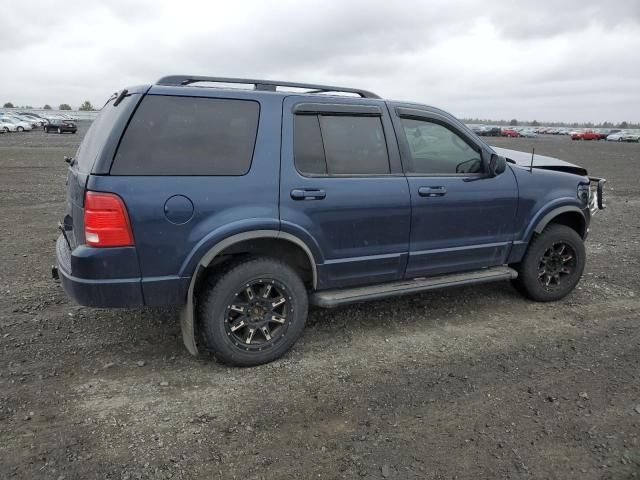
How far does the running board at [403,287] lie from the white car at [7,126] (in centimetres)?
4603

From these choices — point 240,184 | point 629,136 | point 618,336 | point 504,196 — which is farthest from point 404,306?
point 629,136

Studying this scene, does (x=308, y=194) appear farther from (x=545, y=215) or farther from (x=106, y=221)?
(x=545, y=215)

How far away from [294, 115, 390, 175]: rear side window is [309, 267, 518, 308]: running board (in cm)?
95

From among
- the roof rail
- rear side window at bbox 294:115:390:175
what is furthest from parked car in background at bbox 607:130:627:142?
rear side window at bbox 294:115:390:175

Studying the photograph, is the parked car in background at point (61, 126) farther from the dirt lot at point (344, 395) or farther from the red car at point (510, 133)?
the red car at point (510, 133)

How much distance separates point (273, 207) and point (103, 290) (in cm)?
125

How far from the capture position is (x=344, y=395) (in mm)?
3277

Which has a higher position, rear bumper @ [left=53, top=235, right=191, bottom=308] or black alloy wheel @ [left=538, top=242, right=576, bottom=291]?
rear bumper @ [left=53, top=235, right=191, bottom=308]

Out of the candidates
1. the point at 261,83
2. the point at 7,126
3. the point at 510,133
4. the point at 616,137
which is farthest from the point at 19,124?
the point at 616,137

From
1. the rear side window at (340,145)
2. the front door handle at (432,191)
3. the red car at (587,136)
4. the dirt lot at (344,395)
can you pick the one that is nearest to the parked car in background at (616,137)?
the red car at (587,136)

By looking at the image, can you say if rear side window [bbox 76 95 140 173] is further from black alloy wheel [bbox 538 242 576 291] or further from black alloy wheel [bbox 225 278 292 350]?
black alloy wheel [bbox 538 242 576 291]

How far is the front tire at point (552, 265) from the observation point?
4797mm

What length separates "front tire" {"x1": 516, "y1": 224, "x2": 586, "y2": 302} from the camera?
480 centimetres

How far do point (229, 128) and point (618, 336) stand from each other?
12.1 feet
